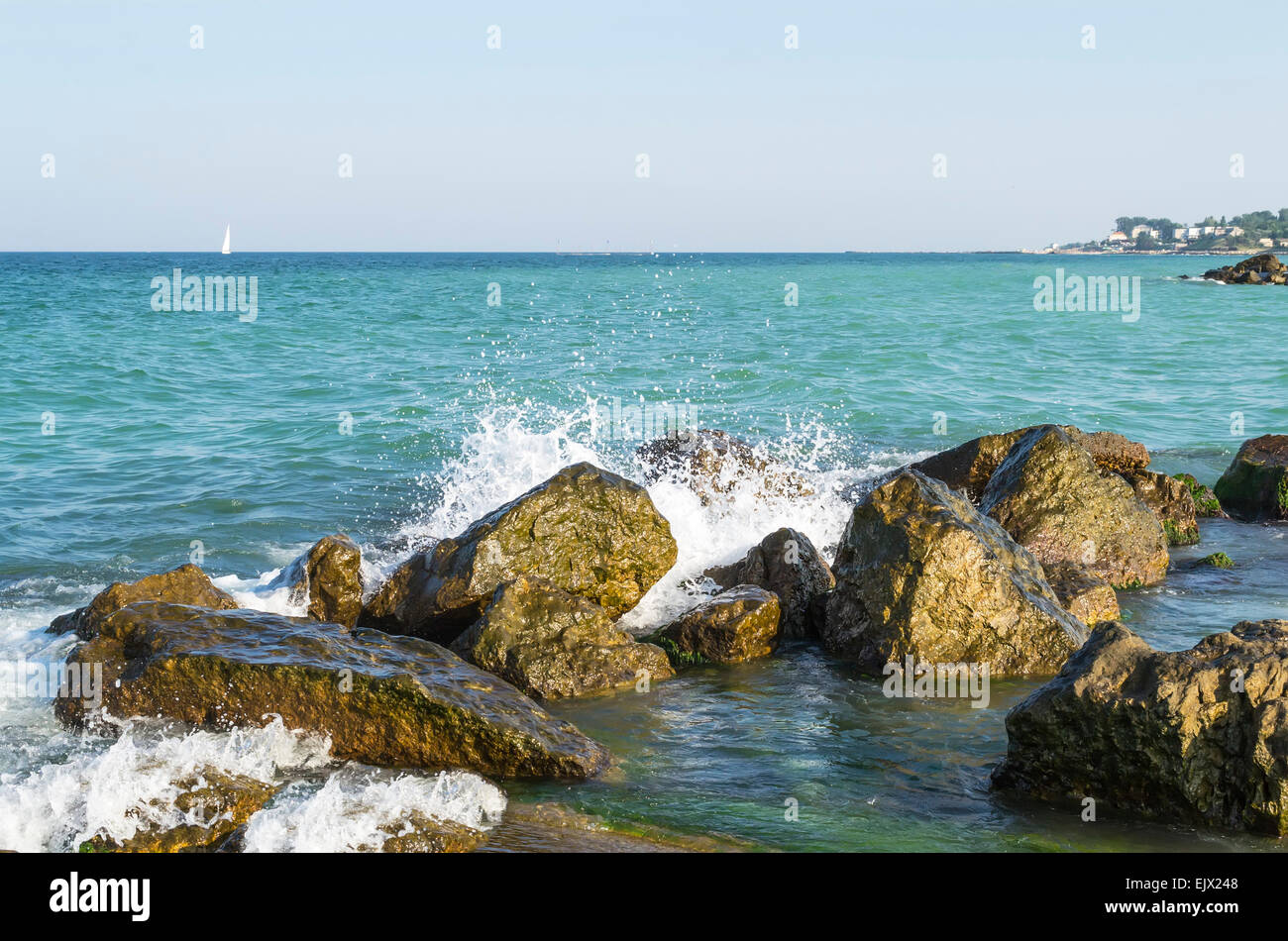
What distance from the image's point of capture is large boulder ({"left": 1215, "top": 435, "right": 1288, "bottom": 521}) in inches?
518

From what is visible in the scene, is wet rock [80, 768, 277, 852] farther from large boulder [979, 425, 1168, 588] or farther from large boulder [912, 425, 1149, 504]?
large boulder [912, 425, 1149, 504]

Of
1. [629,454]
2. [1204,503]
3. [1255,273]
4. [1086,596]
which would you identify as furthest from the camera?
[1255,273]

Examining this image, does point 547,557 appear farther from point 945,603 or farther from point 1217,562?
point 1217,562

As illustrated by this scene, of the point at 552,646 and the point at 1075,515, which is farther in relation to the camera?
the point at 1075,515

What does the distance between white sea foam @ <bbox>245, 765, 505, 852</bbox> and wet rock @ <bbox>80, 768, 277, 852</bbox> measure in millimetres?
136

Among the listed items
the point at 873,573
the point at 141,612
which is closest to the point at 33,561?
the point at 141,612

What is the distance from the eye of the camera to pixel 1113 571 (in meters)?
10.7

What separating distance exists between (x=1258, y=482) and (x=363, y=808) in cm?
1203

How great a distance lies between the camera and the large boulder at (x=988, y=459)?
1188 cm

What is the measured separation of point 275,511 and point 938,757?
9615 millimetres

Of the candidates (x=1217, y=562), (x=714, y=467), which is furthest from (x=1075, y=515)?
Result: (x=714, y=467)

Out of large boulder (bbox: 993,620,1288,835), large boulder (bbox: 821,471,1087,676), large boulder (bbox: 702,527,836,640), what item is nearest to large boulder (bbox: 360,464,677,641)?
large boulder (bbox: 702,527,836,640)

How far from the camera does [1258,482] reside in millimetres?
13438
